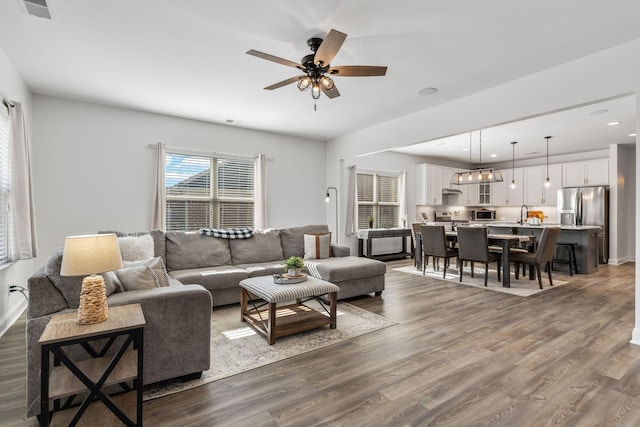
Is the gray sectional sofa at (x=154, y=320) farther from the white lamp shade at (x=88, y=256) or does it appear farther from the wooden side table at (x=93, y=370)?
the white lamp shade at (x=88, y=256)

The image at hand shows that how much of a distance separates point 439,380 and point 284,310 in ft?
5.89

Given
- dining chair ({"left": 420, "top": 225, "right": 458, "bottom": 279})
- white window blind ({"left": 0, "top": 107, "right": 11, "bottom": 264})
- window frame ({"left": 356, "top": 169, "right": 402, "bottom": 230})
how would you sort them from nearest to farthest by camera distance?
white window blind ({"left": 0, "top": 107, "right": 11, "bottom": 264}) < dining chair ({"left": 420, "top": 225, "right": 458, "bottom": 279}) < window frame ({"left": 356, "top": 169, "right": 402, "bottom": 230})

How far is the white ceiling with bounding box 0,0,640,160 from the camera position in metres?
2.45

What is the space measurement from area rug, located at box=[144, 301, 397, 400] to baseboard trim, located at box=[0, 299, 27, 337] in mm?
Answer: 1972

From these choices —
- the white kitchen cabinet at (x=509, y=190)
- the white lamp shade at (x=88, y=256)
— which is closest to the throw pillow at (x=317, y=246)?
the white lamp shade at (x=88, y=256)

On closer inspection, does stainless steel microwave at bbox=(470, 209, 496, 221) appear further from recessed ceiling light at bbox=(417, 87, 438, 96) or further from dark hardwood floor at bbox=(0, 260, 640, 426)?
recessed ceiling light at bbox=(417, 87, 438, 96)

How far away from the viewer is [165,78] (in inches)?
147

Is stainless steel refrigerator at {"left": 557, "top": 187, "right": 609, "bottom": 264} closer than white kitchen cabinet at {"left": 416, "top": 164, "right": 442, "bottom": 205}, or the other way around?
stainless steel refrigerator at {"left": 557, "top": 187, "right": 609, "bottom": 264}

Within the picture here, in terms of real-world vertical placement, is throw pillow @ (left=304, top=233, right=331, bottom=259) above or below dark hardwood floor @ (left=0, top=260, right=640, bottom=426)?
above

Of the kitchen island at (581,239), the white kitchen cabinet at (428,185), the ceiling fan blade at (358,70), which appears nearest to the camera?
the ceiling fan blade at (358,70)

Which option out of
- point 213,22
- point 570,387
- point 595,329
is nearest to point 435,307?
point 595,329

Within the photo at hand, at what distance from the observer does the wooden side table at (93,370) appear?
1487mm

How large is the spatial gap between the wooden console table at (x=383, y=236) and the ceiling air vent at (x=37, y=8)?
610 cm

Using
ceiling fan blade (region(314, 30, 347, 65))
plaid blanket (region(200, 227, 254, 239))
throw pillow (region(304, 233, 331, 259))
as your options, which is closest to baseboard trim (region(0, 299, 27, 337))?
plaid blanket (region(200, 227, 254, 239))
